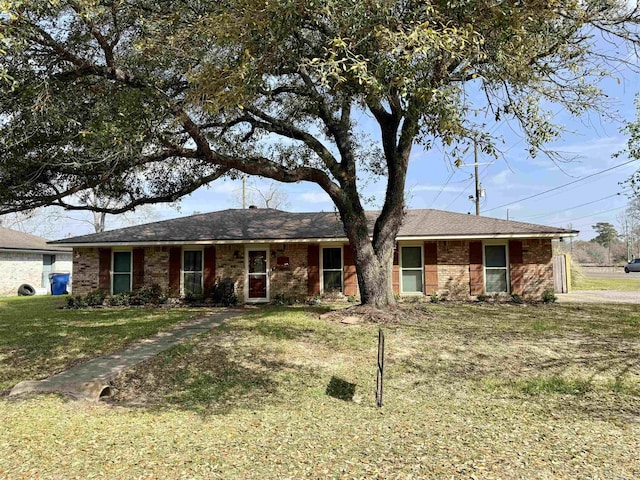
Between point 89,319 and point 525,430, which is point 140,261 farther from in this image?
point 525,430

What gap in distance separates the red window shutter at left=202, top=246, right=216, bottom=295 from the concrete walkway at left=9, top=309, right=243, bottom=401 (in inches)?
211

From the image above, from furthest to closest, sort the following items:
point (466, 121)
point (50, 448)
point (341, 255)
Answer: point (341, 255), point (466, 121), point (50, 448)

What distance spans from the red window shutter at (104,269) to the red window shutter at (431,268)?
1145 centimetres

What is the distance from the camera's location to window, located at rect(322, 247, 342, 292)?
1527 centimetres

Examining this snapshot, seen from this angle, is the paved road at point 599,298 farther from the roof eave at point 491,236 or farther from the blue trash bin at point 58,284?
the blue trash bin at point 58,284

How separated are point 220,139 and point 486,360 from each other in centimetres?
809

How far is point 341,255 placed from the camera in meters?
15.3

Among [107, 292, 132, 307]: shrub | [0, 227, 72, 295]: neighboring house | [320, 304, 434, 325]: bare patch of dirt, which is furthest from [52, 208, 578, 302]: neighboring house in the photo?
[0, 227, 72, 295]: neighboring house

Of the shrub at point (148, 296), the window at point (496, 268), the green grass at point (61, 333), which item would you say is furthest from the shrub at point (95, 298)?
the window at point (496, 268)

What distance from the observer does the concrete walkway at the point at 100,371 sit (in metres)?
5.79

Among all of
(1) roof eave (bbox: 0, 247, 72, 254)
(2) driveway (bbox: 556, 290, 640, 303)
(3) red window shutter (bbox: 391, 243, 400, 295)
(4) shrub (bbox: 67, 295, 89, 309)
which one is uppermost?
(1) roof eave (bbox: 0, 247, 72, 254)

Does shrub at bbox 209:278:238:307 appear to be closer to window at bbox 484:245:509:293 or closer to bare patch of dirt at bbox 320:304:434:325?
bare patch of dirt at bbox 320:304:434:325

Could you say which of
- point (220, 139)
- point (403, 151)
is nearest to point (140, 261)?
point (220, 139)

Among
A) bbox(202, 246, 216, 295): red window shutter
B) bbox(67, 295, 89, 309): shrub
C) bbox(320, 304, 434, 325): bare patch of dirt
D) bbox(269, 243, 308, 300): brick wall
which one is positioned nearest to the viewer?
bbox(320, 304, 434, 325): bare patch of dirt
